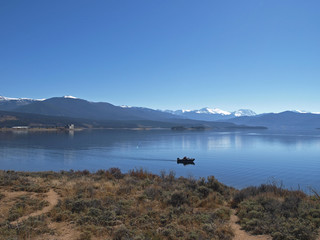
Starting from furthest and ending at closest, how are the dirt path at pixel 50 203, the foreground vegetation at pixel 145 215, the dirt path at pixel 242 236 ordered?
the dirt path at pixel 50 203 < the dirt path at pixel 242 236 < the foreground vegetation at pixel 145 215

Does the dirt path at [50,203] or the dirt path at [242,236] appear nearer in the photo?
the dirt path at [242,236]

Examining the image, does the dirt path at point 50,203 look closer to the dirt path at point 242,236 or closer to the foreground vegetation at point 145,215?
the foreground vegetation at point 145,215

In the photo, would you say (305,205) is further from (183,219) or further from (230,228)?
(183,219)

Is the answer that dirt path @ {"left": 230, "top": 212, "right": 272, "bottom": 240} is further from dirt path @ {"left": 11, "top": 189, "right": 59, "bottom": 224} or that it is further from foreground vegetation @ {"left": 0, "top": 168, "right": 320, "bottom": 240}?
dirt path @ {"left": 11, "top": 189, "right": 59, "bottom": 224}

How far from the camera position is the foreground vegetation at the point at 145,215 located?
9055 millimetres

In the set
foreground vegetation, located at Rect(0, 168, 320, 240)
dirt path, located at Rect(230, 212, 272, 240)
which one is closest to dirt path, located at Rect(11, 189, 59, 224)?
foreground vegetation, located at Rect(0, 168, 320, 240)

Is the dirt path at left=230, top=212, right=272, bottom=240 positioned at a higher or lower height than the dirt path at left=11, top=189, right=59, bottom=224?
lower

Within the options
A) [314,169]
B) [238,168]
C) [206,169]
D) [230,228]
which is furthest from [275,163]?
[230,228]

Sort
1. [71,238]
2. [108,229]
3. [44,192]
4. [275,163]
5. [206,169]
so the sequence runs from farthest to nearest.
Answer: [275,163]
[206,169]
[44,192]
[108,229]
[71,238]

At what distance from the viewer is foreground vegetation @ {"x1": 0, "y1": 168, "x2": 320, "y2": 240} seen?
9.05m

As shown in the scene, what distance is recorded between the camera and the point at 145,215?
35.1ft

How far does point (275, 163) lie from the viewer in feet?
160

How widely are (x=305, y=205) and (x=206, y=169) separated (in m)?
30.6

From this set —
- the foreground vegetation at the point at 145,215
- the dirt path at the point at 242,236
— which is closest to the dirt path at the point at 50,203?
the foreground vegetation at the point at 145,215
